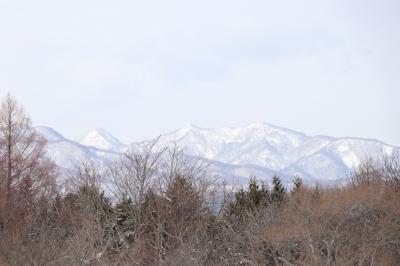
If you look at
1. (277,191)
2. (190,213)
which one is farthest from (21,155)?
(277,191)

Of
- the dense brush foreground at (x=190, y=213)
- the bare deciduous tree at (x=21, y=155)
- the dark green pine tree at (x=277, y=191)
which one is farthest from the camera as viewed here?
the dark green pine tree at (x=277, y=191)

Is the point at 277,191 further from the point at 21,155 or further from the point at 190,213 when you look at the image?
the point at 21,155

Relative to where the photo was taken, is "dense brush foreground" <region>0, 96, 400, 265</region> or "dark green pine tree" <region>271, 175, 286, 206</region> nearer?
"dense brush foreground" <region>0, 96, 400, 265</region>

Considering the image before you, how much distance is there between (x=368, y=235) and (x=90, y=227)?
31.5 ft

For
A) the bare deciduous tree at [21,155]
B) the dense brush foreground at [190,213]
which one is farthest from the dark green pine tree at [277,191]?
the bare deciduous tree at [21,155]

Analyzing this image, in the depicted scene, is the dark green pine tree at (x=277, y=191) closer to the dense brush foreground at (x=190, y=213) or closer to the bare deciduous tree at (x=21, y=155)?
the dense brush foreground at (x=190, y=213)

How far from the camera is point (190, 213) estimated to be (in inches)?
1022

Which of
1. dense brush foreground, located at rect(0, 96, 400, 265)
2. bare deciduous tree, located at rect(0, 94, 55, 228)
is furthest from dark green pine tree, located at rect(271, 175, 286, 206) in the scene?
bare deciduous tree, located at rect(0, 94, 55, 228)

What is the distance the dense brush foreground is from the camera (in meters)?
18.7

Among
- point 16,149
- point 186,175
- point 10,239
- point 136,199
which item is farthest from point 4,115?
point 10,239

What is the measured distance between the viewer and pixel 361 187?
910 inches

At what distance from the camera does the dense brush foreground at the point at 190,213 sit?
1869 cm

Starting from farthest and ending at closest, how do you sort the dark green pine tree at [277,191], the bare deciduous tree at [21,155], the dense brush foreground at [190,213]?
the dark green pine tree at [277,191] → the bare deciduous tree at [21,155] → the dense brush foreground at [190,213]

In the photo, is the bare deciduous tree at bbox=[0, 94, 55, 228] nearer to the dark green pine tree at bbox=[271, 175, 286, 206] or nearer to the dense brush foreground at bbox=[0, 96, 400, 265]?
the dense brush foreground at bbox=[0, 96, 400, 265]
